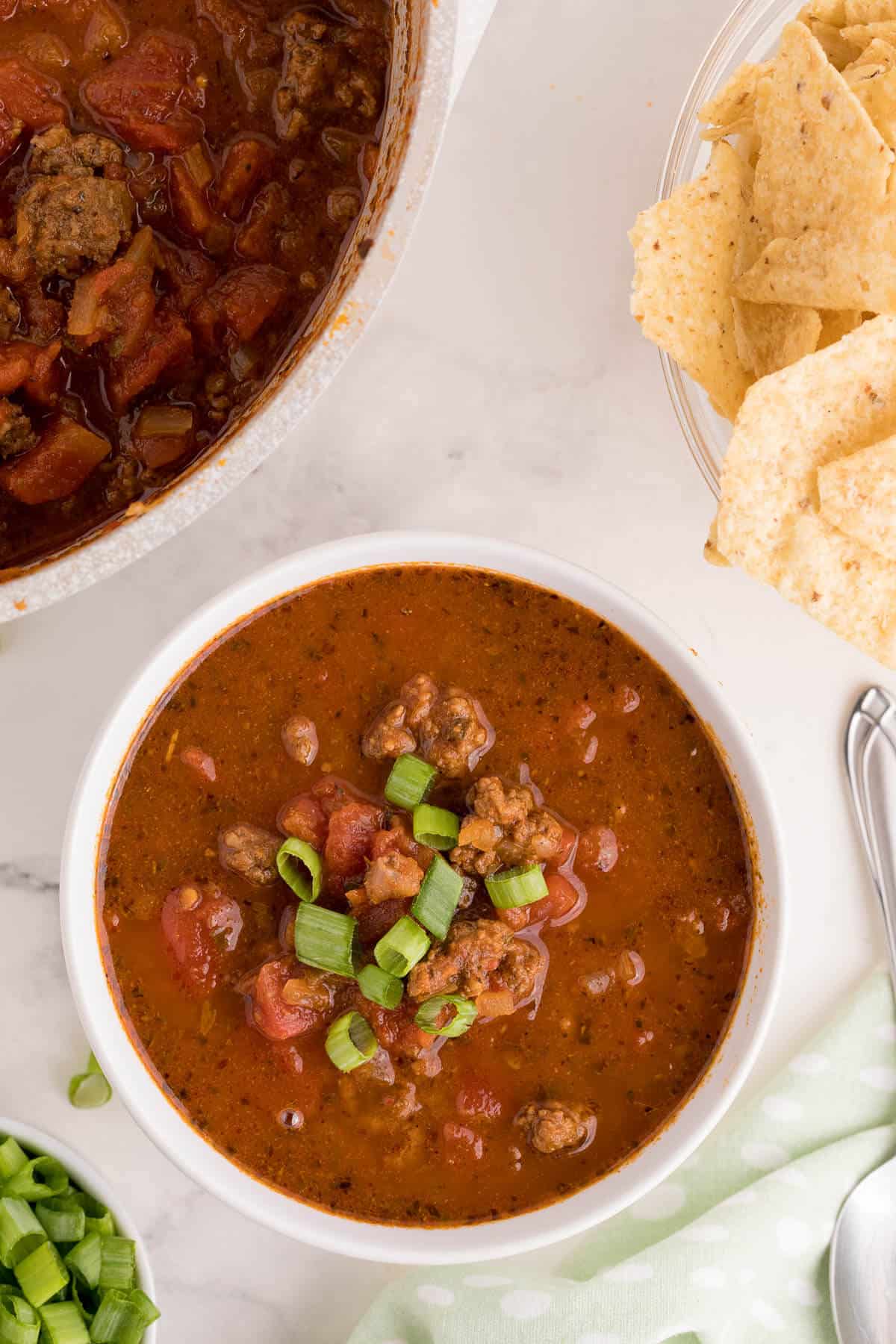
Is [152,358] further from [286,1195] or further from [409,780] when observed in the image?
[286,1195]

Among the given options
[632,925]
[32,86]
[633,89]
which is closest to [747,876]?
[632,925]

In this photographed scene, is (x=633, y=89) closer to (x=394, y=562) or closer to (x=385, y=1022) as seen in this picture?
(x=394, y=562)

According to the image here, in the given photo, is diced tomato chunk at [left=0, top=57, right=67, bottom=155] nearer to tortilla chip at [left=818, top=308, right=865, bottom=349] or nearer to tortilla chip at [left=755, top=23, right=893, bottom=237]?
tortilla chip at [left=755, top=23, right=893, bottom=237]

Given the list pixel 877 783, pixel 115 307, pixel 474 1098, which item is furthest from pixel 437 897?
pixel 115 307

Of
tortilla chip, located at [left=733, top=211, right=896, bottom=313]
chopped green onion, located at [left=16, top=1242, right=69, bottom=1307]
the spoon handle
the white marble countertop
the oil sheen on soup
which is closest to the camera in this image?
tortilla chip, located at [left=733, top=211, right=896, bottom=313]

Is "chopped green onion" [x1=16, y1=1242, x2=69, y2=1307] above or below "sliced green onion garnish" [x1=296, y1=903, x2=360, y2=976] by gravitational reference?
below

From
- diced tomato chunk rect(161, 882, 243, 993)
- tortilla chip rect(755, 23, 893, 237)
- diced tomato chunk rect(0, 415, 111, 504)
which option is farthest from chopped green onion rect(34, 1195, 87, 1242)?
tortilla chip rect(755, 23, 893, 237)
